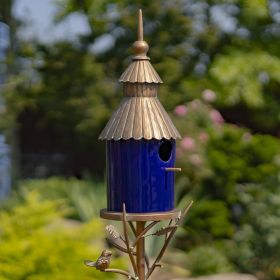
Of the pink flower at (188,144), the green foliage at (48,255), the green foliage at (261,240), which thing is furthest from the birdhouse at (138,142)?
the pink flower at (188,144)

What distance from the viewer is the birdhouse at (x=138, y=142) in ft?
12.7

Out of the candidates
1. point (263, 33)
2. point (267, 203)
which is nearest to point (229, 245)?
point (267, 203)

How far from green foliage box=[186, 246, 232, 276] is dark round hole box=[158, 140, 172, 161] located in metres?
5.58

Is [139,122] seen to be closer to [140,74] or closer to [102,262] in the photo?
[140,74]

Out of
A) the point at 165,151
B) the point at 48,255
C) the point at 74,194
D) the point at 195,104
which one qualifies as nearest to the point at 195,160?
the point at 74,194

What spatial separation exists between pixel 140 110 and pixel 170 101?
11.6 meters

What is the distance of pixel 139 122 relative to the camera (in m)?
3.87

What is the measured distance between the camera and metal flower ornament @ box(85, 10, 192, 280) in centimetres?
387

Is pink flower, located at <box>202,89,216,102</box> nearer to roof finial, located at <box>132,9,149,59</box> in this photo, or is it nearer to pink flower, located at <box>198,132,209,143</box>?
pink flower, located at <box>198,132,209,143</box>

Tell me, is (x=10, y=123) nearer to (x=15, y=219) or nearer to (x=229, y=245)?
(x=229, y=245)

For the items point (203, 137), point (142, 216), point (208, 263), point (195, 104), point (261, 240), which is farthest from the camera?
point (195, 104)

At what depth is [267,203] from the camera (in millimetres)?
9547

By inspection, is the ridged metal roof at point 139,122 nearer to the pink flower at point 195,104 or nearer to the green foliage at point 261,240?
the green foliage at point 261,240

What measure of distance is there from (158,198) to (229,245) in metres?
6.32
